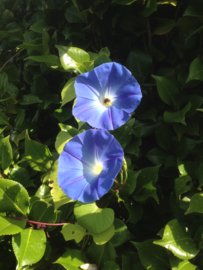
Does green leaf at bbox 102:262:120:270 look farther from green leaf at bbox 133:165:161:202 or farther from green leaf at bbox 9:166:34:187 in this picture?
green leaf at bbox 9:166:34:187

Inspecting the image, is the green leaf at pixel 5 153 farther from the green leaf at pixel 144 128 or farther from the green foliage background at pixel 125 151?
the green leaf at pixel 144 128

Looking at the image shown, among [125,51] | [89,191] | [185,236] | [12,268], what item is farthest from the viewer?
[125,51]

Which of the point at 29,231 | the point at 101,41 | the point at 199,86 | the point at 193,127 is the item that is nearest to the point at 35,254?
the point at 29,231

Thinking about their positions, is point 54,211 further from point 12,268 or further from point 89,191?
point 12,268

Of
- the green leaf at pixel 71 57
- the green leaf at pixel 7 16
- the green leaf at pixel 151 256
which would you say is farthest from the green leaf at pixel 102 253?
the green leaf at pixel 7 16

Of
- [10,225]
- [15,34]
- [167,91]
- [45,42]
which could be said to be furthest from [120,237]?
[15,34]

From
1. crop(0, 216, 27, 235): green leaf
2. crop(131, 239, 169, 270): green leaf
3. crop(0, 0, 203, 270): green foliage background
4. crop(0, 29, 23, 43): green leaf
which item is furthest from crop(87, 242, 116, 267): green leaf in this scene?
crop(0, 29, 23, 43): green leaf

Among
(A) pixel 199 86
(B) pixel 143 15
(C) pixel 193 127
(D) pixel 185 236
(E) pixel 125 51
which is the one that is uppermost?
(B) pixel 143 15

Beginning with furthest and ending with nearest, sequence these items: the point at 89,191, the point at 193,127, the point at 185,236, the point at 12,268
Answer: the point at 12,268
the point at 193,127
the point at 185,236
the point at 89,191
